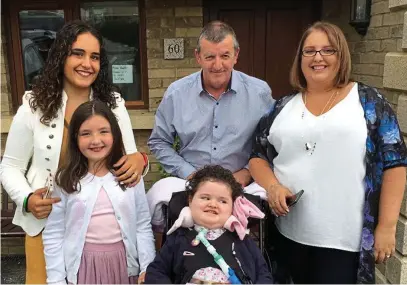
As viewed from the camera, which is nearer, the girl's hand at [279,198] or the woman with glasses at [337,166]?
the woman with glasses at [337,166]

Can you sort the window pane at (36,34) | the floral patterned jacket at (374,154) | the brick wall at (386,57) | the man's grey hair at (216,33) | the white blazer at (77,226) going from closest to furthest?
1. the floral patterned jacket at (374,154)
2. the white blazer at (77,226)
3. the man's grey hair at (216,33)
4. the brick wall at (386,57)
5. the window pane at (36,34)

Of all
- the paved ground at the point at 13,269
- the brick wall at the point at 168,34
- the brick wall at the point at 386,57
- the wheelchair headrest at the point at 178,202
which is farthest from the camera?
the brick wall at the point at 168,34

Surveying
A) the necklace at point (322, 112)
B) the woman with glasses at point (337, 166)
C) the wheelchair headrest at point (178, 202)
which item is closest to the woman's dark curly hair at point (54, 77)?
the wheelchair headrest at point (178, 202)

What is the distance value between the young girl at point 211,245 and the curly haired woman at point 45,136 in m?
0.39

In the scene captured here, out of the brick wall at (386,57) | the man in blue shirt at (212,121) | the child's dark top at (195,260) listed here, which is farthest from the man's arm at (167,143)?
the brick wall at (386,57)

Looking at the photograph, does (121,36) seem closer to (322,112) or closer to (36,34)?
(36,34)

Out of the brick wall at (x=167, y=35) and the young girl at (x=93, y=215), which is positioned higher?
the brick wall at (x=167, y=35)

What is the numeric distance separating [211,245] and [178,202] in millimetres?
329

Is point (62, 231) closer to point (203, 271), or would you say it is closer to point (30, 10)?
point (203, 271)

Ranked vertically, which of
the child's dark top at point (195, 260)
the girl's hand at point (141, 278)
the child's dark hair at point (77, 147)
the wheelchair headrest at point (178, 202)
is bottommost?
the girl's hand at point (141, 278)

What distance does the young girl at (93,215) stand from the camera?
2.14 m

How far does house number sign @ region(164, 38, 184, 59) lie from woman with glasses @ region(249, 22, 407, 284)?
2367 mm

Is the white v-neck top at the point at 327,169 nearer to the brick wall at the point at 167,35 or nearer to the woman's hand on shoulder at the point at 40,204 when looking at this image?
the woman's hand on shoulder at the point at 40,204

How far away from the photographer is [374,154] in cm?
206
